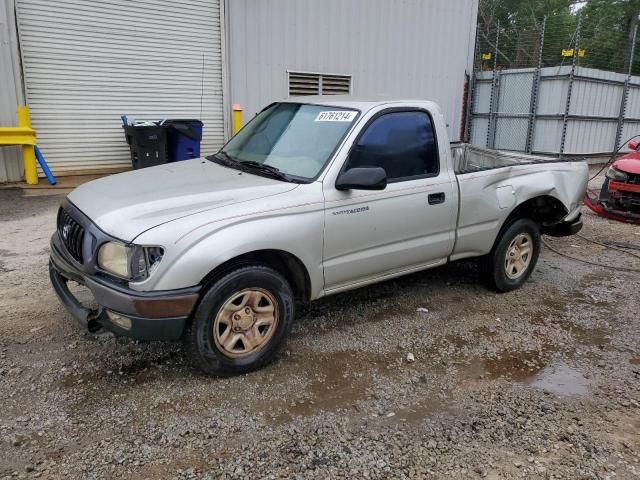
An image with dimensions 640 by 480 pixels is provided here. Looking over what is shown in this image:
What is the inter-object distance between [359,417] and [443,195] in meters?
2.03

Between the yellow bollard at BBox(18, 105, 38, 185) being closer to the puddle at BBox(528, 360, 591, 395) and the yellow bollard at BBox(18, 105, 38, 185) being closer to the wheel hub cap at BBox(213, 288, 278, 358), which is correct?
the wheel hub cap at BBox(213, 288, 278, 358)

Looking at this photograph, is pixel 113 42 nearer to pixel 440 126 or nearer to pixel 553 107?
pixel 440 126

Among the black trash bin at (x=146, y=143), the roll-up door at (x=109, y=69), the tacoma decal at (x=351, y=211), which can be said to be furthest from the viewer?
the black trash bin at (x=146, y=143)

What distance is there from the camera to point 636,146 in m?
9.34

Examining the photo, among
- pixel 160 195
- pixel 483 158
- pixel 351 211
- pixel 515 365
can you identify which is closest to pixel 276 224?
pixel 351 211

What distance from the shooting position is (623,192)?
8461 millimetres

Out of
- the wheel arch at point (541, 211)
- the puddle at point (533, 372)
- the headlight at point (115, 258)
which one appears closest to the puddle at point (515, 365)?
the puddle at point (533, 372)

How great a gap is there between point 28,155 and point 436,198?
25.3 feet

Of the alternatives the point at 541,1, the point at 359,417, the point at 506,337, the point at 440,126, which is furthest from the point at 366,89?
the point at 541,1

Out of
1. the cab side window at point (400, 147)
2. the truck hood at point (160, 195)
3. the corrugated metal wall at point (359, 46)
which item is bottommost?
the truck hood at point (160, 195)

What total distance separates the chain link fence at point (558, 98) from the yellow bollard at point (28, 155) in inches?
455

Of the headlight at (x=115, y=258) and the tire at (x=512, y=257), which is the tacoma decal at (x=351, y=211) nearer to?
the headlight at (x=115, y=258)

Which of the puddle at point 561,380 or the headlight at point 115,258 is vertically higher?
the headlight at point 115,258

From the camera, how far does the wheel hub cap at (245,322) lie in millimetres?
3406
